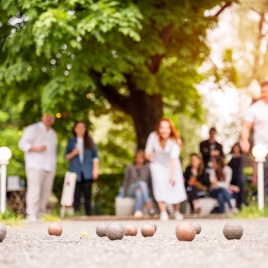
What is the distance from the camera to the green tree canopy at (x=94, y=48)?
11797mm

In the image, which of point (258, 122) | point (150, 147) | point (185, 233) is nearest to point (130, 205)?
point (150, 147)

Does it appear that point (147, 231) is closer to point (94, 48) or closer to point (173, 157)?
point (173, 157)

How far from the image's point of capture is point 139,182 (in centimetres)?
1490

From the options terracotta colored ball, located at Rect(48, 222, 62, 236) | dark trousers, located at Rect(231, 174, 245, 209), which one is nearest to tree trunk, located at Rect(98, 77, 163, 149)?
dark trousers, located at Rect(231, 174, 245, 209)

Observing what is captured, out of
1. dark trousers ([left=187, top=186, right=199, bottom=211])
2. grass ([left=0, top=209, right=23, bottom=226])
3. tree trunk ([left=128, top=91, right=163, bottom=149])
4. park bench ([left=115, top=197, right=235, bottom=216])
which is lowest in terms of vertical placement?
grass ([left=0, top=209, right=23, bottom=226])

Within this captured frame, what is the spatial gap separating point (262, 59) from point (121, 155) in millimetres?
5172

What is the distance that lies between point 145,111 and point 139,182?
2.80 meters

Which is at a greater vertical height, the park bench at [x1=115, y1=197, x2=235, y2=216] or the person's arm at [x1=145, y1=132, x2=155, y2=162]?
the person's arm at [x1=145, y1=132, x2=155, y2=162]

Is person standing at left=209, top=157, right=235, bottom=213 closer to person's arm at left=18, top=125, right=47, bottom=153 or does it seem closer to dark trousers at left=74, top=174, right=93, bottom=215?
dark trousers at left=74, top=174, right=93, bottom=215

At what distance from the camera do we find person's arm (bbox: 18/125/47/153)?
525 inches

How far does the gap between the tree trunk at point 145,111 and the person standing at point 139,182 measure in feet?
6.26

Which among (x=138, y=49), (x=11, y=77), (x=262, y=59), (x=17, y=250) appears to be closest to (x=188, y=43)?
(x=138, y=49)

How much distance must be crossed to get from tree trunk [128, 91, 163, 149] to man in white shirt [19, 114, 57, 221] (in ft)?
12.7

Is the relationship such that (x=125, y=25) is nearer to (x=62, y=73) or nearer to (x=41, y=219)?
(x=62, y=73)
